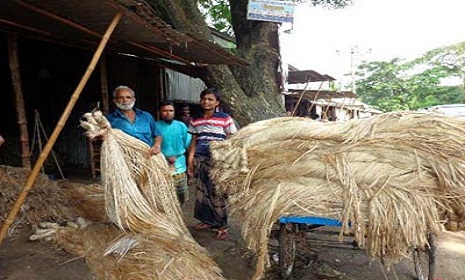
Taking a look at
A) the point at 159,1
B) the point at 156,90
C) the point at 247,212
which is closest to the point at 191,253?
the point at 247,212

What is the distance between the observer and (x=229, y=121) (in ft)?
12.7

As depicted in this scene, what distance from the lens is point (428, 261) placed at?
8.96 feet

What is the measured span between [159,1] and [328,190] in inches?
200

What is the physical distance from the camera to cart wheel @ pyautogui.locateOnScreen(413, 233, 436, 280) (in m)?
2.55

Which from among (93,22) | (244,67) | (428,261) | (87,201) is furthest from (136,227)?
(244,67)

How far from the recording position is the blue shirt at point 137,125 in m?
3.43

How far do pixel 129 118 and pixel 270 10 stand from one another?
372 cm

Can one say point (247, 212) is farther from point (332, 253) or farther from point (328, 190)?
point (332, 253)

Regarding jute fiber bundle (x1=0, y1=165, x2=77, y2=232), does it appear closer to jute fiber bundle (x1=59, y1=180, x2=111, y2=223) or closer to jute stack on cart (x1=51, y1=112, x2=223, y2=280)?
jute fiber bundle (x1=59, y1=180, x2=111, y2=223)

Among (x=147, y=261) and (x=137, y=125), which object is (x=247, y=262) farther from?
(x=137, y=125)

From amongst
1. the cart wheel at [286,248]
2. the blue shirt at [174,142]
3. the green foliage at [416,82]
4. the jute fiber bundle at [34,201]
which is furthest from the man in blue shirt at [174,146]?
the green foliage at [416,82]

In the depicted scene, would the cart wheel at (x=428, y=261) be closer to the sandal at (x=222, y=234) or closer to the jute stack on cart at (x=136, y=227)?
the jute stack on cart at (x=136, y=227)

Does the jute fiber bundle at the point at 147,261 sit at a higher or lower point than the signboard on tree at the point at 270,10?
lower

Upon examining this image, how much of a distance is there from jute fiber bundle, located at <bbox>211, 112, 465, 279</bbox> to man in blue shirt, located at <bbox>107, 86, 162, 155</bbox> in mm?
1085
